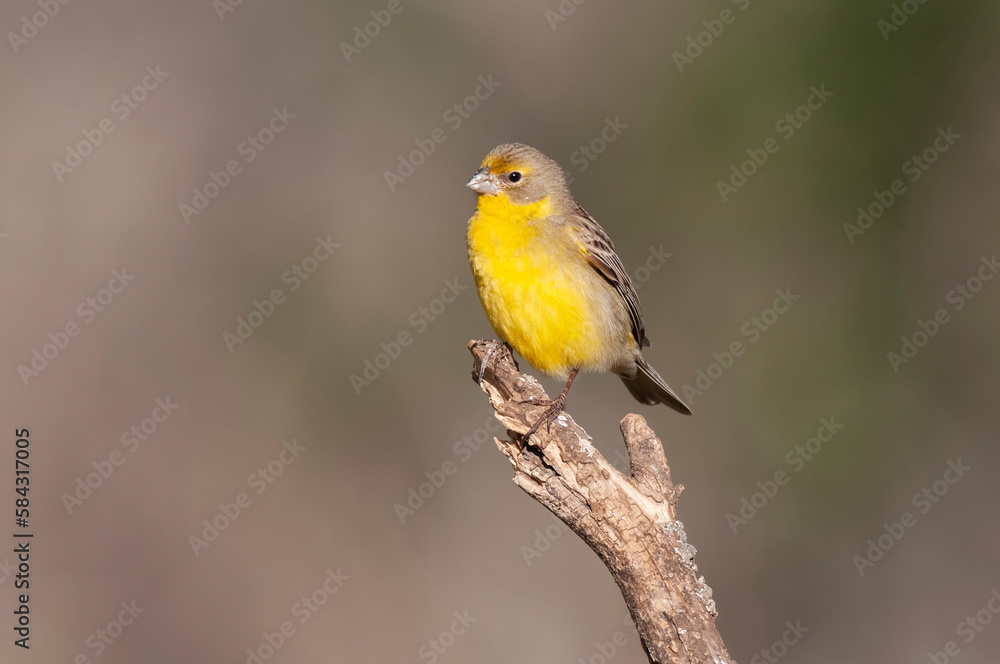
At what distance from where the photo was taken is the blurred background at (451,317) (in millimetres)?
9711

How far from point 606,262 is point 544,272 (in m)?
0.69

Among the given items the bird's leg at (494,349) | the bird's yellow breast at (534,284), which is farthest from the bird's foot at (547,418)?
the bird's yellow breast at (534,284)

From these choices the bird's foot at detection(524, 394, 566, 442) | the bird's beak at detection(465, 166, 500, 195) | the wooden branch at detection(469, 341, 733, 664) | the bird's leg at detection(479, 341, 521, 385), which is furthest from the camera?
the bird's beak at detection(465, 166, 500, 195)

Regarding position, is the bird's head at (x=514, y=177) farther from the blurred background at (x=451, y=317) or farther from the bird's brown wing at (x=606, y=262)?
the blurred background at (x=451, y=317)

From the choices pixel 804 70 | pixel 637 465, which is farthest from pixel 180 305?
pixel 804 70

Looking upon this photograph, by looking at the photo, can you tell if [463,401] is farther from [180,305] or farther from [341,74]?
[341,74]

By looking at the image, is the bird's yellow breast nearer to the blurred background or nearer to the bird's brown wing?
the bird's brown wing

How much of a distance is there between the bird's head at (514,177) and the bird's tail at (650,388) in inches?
65.1

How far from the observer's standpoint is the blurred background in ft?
31.9

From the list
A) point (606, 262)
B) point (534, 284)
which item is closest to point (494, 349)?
point (534, 284)

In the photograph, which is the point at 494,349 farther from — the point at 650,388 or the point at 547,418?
the point at 650,388

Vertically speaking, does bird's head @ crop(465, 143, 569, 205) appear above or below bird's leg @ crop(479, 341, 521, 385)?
above

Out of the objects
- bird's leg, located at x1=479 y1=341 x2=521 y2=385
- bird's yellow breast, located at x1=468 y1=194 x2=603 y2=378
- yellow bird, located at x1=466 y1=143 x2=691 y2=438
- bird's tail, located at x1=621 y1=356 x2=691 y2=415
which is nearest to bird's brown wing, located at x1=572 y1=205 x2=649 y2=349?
yellow bird, located at x1=466 y1=143 x2=691 y2=438

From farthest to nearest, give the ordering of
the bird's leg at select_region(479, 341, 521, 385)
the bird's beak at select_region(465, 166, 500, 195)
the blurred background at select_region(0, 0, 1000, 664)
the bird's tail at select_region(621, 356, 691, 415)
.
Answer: the blurred background at select_region(0, 0, 1000, 664) < the bird's tail at select_region(621, 356, 691, 415) < the bird's beak at select_region(465, 166, 500, 195) < the bird's leg at select_region(479, 341, 521, 385)
